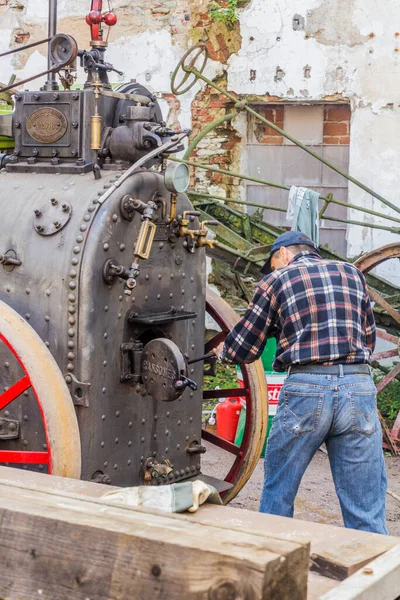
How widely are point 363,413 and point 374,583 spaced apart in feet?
6.95

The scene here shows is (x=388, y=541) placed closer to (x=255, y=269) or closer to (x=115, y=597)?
(x=115, y=597)

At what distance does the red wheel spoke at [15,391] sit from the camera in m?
3.48

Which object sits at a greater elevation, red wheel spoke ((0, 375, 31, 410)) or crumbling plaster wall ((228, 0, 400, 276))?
crumbling plaster wall ((228, 0, 400, 276))

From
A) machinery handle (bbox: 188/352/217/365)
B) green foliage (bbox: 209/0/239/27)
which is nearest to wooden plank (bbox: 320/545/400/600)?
machinery handle (bbox: 188/352/217/365)

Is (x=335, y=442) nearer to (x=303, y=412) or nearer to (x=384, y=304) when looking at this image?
(x=303, y=412)

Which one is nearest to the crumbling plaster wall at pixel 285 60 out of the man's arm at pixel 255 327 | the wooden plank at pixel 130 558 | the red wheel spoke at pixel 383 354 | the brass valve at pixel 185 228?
the red wheel spoke at pixel 383 354

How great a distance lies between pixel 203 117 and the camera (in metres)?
9.25

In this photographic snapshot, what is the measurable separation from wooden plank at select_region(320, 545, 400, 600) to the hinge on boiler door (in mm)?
2023

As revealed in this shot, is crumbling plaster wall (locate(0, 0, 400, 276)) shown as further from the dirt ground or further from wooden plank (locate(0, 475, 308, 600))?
wooden plank (locate(0, 475, 308, 600))

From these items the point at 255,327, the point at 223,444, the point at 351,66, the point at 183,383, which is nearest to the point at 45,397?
the point at 183,383

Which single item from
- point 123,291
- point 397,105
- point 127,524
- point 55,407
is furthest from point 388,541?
point 397,105

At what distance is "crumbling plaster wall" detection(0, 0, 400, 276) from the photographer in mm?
8406

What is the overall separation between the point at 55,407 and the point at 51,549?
1620 millimetres

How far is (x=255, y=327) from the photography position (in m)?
4.11
